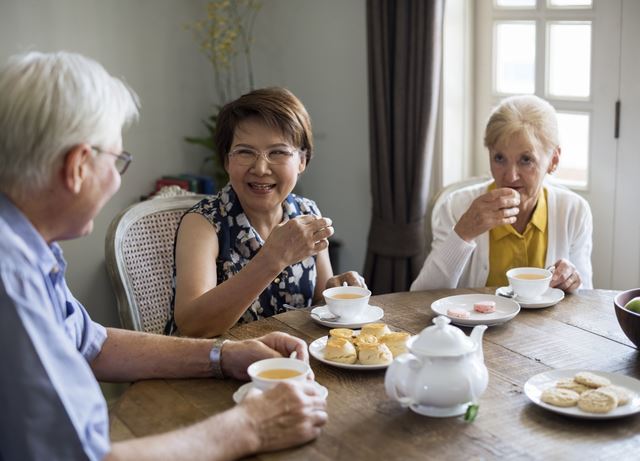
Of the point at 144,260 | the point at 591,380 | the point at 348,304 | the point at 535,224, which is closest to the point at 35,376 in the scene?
the point at 348,304

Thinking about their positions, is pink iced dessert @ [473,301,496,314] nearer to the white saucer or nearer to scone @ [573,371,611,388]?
scone @ [573,371,611,388]

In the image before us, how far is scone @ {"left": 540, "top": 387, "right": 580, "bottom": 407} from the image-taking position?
160cm

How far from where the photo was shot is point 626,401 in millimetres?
1603

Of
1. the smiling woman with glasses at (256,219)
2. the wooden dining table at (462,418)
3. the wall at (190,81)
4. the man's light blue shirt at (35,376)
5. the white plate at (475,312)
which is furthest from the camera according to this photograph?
the wall at (190,81)

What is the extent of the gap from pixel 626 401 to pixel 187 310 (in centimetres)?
107

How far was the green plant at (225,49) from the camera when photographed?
4.07 meters

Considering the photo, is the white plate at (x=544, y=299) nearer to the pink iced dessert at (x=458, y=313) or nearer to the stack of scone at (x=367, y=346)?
the pink iced dessert at (x=458, y=313)

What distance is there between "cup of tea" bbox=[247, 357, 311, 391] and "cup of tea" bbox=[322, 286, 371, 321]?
16.7 inches

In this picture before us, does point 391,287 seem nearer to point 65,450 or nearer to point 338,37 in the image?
point 338,37

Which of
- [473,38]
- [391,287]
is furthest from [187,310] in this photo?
[473,38]

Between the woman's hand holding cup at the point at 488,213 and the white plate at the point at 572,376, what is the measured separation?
779 mm

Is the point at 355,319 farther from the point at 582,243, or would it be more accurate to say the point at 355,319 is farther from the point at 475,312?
the point at 582,243

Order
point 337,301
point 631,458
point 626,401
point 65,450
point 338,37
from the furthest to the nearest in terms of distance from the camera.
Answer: point 338,37 → point 337,301 → point 626,401 → point 631,458 → point 65,450

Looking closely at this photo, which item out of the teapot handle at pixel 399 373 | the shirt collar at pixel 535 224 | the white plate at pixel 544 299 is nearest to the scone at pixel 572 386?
the teapot handle at pixel 399 373
